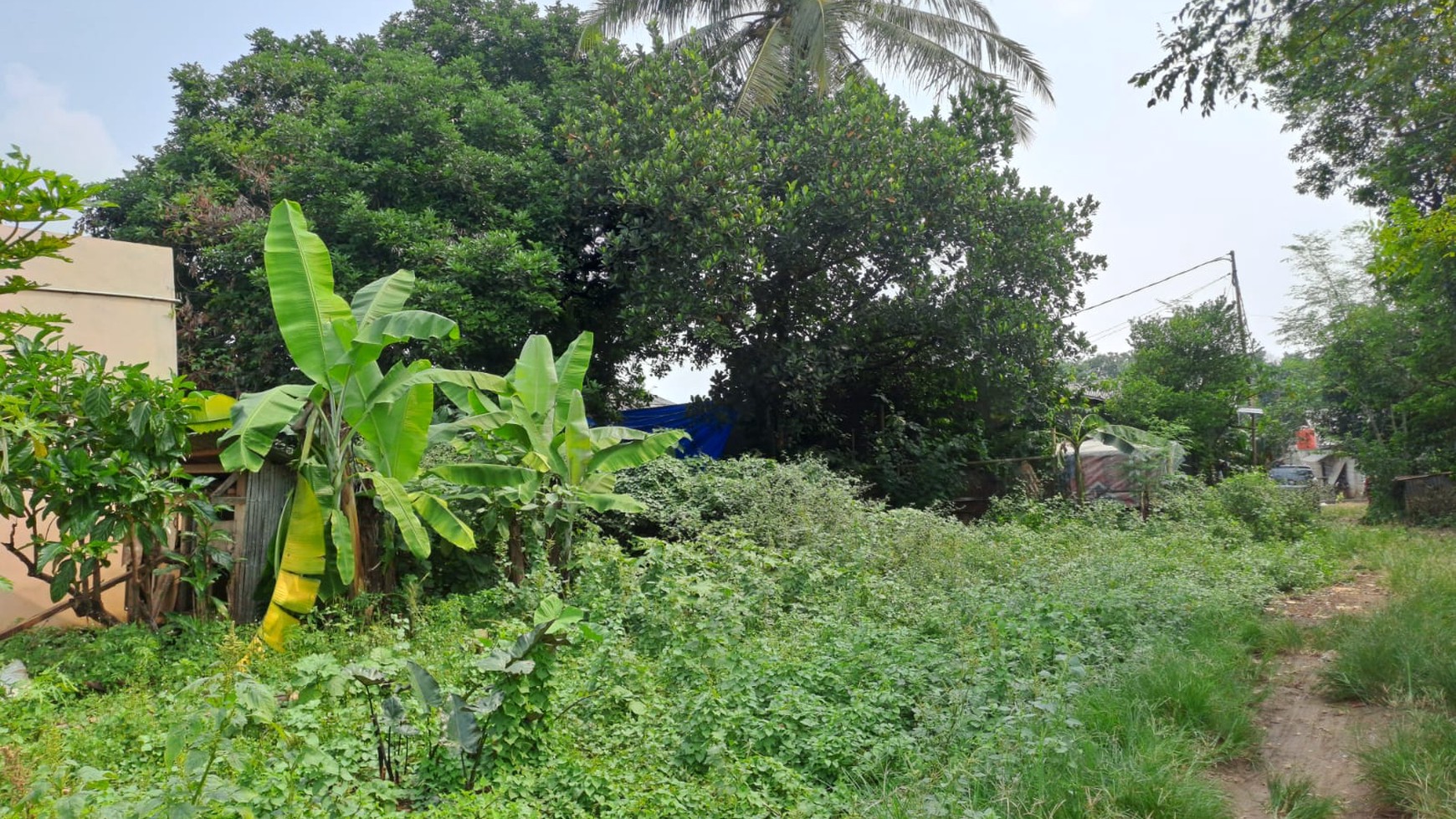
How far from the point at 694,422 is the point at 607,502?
264 inches

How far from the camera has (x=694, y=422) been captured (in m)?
13.9

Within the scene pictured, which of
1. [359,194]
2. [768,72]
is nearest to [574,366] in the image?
[359,194]

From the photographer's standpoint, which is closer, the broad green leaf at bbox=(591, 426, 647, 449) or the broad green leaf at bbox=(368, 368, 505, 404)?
the broad green leaf at bbox=(368, 368, 505, 404)

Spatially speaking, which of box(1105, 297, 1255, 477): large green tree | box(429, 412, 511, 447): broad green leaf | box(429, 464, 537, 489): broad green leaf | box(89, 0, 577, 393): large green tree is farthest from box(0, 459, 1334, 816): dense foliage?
box(1105, 297, 1255, 477): large green tree

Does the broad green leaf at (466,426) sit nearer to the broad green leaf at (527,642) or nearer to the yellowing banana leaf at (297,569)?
the yellowing banana leaf at (297,569)

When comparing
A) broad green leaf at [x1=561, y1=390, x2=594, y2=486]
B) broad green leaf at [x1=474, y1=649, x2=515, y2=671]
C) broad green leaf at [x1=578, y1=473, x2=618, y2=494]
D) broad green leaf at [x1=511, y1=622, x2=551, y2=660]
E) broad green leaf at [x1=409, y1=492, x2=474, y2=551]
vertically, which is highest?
broad green leaf at [x1=561, y1=390, x2=594, y2=486]

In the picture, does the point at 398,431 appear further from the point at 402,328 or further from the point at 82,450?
the point at 82,450

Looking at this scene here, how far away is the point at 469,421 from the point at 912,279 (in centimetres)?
731

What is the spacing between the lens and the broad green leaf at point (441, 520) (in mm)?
6172

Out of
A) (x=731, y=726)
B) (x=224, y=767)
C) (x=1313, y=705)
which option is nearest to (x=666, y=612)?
(x=731, y=726)

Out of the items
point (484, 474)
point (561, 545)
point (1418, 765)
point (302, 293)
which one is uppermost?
point (302, 293)

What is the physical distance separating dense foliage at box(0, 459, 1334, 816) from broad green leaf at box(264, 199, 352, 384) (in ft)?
5.95

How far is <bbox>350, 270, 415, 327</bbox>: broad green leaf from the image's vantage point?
21.9 feet

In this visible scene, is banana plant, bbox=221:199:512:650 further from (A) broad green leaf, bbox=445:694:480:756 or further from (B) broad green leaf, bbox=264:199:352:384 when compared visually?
(A) broad green leaf, bbox=445:694:480:756
